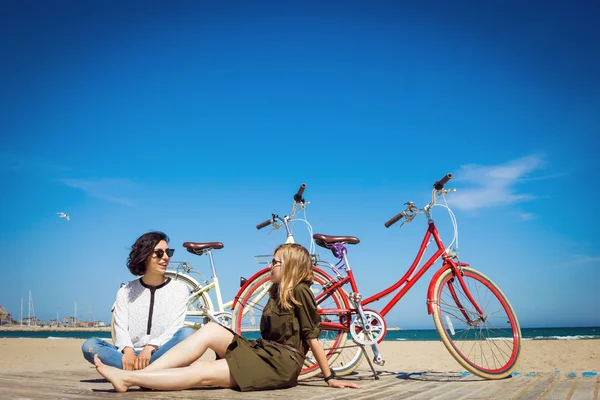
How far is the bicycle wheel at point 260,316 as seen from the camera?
Result: 4.79 m

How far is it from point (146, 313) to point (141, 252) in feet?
1.68

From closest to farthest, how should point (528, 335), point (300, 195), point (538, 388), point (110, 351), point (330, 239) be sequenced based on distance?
point (538, 388) → point (110, 351) → point (330, 239) → point (300, 195) → point (528, 335)

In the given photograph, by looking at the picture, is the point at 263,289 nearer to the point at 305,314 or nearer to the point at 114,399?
the point at 305,314

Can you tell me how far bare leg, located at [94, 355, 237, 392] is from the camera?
10.5 ft

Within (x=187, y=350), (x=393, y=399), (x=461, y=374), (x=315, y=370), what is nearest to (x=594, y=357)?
(x=461, y=374)

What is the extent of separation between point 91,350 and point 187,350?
0.96 meters

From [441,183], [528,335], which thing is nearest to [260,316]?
[441,183]

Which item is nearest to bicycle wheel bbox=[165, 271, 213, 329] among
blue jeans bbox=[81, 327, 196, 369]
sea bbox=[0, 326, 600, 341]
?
blue jeans bbox=[81, 327, 196, 369]

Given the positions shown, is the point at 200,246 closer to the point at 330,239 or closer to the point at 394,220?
the point at 330,239

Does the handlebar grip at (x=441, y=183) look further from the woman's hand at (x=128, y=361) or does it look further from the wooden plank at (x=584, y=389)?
the woman's hand at (x=128, y=361)

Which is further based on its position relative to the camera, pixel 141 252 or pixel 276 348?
pixel 141 252

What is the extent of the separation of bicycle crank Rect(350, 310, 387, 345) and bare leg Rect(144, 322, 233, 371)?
1.37m

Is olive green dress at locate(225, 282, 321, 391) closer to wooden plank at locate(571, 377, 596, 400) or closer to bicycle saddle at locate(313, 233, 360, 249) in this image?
bicycle saddle at locate(313, 233, 360, 249)

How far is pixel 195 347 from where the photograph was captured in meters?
3.49
